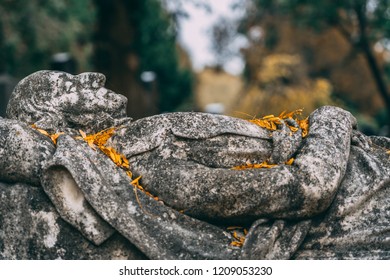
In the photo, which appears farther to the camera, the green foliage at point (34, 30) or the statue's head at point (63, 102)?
the green foliage at point (34, 30)

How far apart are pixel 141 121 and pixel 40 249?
3.96 feet

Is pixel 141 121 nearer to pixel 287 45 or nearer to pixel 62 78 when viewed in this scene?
pixel 62 78

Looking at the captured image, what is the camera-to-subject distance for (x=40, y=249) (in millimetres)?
5184

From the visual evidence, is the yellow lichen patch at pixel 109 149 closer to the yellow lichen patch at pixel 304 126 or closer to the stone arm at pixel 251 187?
the stone arm at pixel 251 187

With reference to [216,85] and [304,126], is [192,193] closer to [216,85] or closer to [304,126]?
[304,126]

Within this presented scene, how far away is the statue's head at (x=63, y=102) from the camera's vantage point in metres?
5.76

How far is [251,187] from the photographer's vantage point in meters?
5.22

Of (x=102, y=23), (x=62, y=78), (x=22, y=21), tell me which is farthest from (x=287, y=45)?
(x=62, y=78)

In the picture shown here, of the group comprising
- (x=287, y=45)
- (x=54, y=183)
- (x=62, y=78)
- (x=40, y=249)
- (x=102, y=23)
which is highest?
(x=62, y=78)

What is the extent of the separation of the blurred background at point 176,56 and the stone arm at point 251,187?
1.02 m

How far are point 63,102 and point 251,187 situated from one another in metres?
1.63

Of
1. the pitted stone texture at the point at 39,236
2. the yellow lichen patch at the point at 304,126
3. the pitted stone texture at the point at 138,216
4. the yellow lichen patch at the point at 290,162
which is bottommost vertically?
the pitted stone texture at the point at 39,236

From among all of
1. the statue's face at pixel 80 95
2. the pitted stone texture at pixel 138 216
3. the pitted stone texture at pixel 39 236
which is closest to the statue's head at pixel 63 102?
the statue's face at pixel 80 95

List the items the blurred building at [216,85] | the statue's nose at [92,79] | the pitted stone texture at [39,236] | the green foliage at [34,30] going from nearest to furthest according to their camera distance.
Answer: the pitted stone texture at [39,236]
the statue's nose at [92,79]
the green foliage at [34,30]
the blurred building at [216,85]
